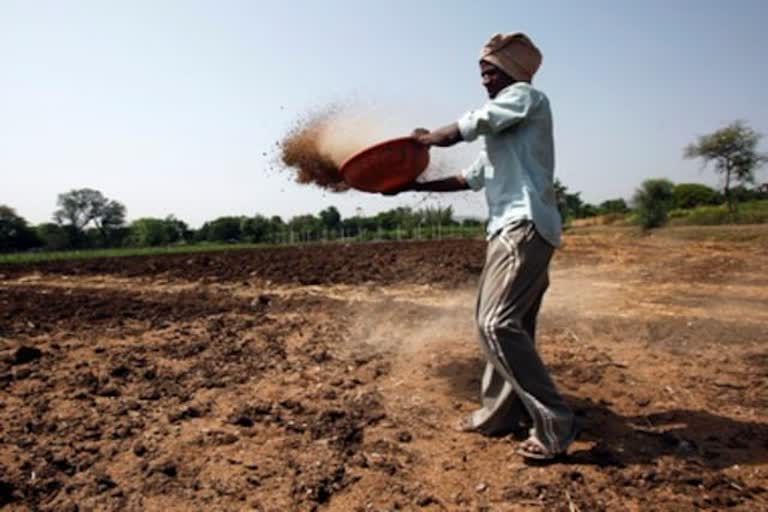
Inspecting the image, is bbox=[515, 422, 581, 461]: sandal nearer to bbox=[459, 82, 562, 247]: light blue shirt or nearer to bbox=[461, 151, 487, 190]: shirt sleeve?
bbox=[459, 82, 562, 247]: light blue shirt

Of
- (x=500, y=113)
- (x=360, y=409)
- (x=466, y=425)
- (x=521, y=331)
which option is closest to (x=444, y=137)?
(x=500, y=113)

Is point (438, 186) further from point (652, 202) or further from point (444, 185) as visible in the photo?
point (652, 202)

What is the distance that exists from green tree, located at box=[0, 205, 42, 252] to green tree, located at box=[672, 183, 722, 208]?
207 feet

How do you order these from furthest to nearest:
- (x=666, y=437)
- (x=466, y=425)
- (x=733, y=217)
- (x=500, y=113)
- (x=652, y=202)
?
(x=652, y=202) → (x=733, y=217) → (x=466, y=425) → (x=666, y=437) → (x=500, y=113)

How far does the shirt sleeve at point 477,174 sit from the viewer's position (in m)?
2.90

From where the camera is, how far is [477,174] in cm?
292

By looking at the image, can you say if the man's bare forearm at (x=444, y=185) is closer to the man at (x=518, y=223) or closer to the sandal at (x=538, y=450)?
the man at (x=518, y=223)

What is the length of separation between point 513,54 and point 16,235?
65911 millimetres

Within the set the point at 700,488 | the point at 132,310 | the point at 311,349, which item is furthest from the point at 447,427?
the point at 132,310


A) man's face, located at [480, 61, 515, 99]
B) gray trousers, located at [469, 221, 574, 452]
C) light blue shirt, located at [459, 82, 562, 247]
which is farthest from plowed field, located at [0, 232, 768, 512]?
man's face, located at [480, 61, 515, 99]

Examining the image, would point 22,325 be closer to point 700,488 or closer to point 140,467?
point 140,467

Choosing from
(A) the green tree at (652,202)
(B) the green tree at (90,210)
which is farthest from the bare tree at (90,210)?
(A) the green tree at (652,202)

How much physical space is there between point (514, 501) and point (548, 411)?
0.41 metres

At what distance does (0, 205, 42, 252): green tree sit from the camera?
54.2 metres
